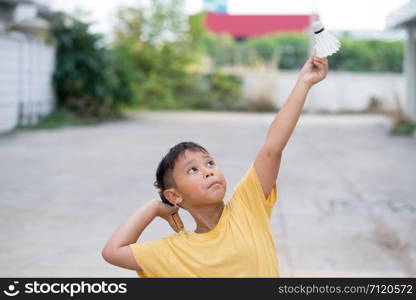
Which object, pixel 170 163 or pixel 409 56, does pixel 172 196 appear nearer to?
pixel 170 163

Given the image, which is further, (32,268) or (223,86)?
(223,86)

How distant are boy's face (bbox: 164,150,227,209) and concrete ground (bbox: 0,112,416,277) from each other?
2.32m

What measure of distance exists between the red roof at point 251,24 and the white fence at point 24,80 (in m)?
28.9

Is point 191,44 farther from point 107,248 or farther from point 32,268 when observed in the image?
point 107,248

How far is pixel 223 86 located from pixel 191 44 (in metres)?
1.88

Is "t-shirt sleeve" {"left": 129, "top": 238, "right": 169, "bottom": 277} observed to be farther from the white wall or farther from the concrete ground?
the white wall

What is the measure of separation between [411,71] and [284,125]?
16214 millimetres

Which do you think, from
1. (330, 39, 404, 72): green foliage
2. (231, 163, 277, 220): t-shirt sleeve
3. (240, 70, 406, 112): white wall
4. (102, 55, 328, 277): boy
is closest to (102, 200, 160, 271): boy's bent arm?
(102, 55, 328, 277): boy

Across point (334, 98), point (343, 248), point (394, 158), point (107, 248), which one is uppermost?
point (107, 248)

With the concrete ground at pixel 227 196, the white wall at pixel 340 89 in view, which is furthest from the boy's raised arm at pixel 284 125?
the white wall at pixel 340 89

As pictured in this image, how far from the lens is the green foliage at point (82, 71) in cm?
1673

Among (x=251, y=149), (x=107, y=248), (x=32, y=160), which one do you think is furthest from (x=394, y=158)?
(x=107, y=248)

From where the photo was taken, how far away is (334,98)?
25.2m

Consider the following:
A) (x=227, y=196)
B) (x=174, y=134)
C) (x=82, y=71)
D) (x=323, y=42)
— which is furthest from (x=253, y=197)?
(x=82, y=71)
